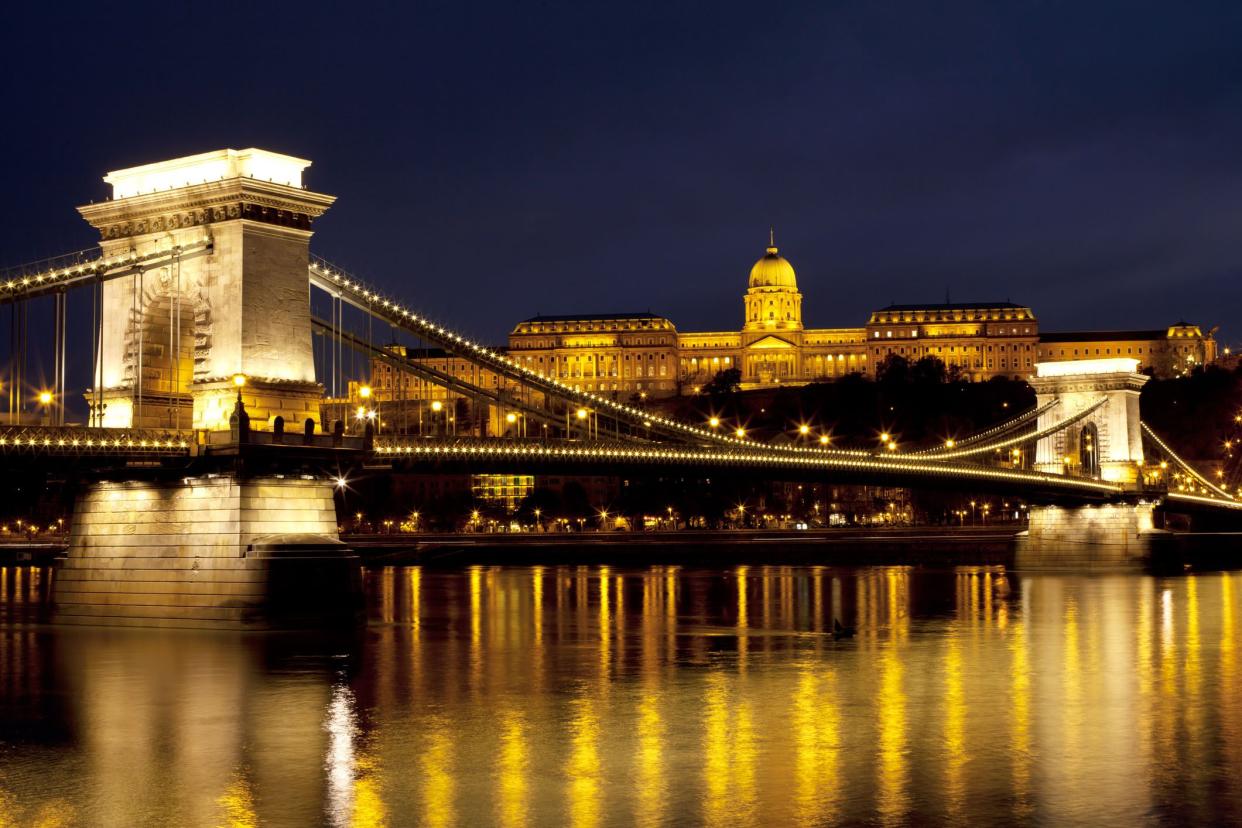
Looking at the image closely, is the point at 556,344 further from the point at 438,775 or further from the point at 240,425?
the point at 438,775

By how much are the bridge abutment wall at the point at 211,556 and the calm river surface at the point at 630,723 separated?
3.01ft

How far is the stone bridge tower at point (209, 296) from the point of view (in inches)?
1352

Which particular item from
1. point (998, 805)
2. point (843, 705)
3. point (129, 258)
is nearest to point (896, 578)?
point (129, 258)

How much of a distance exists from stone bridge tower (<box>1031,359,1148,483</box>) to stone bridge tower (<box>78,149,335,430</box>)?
45.0 m

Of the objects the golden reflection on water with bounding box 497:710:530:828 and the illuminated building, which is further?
the illuminated building

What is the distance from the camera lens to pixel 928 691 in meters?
25.1

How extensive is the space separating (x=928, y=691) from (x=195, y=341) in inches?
712

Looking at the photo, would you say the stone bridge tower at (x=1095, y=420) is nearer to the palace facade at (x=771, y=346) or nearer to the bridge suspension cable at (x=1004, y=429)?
the bridge suspension cable at (x=1004, y=429)

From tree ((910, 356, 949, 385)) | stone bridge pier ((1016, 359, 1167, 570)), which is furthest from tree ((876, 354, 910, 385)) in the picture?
stone bridge pier ((1016, 359, 1167, 570))

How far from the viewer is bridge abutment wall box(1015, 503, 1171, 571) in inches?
2581

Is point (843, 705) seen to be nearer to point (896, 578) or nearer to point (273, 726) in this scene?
point (273, 726)

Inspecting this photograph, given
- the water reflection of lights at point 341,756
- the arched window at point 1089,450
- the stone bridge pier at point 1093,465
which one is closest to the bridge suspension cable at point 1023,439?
the stone bridge pier at point 1093,465

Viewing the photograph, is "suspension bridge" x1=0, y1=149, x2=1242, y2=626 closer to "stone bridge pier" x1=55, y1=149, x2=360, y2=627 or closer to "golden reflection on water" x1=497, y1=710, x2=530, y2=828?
"stone bridge pier" x1=55, y1=149, x2=360, y2=627

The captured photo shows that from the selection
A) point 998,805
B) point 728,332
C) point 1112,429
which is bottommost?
point 998,805
